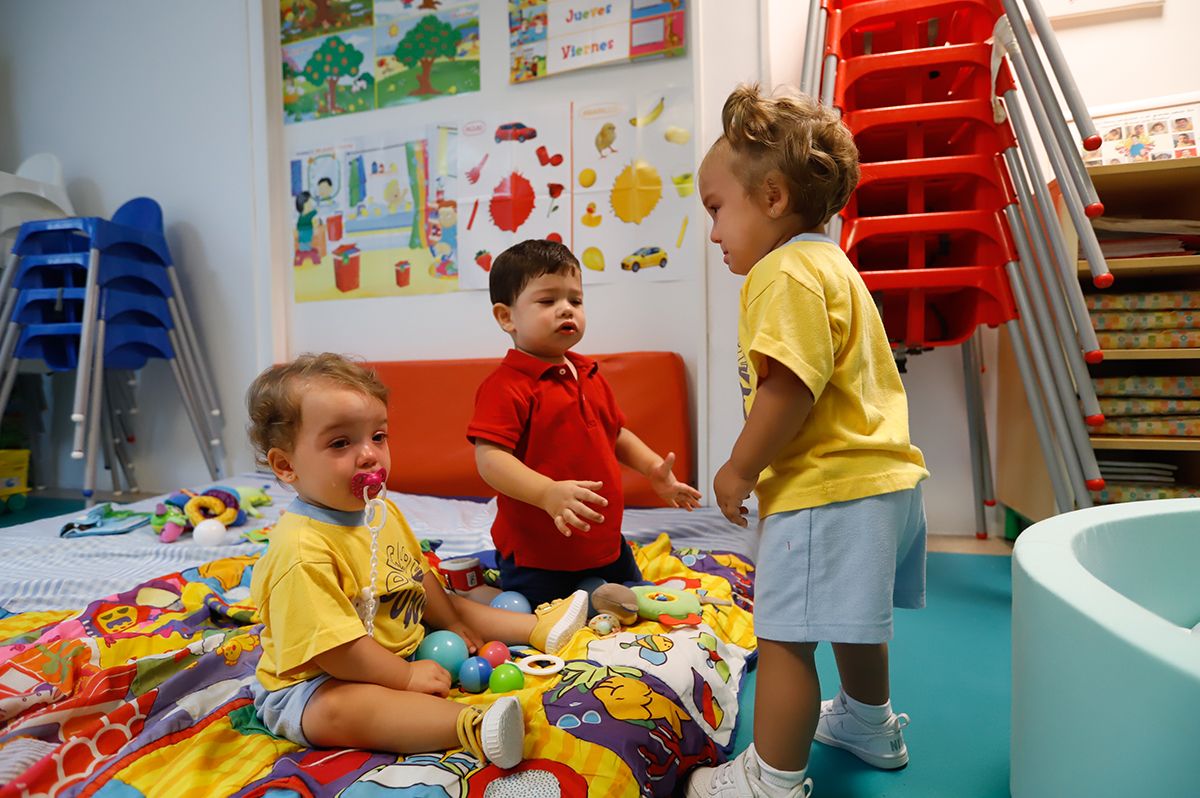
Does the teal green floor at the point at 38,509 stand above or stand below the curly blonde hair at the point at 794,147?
below

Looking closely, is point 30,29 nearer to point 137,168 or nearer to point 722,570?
point 137,168

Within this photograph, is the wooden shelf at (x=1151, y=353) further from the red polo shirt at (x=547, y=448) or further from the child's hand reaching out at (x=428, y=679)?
the child's hand reaching out at (x=428, y=679)

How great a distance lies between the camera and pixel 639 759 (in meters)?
0.79

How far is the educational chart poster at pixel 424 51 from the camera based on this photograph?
2.35 meters

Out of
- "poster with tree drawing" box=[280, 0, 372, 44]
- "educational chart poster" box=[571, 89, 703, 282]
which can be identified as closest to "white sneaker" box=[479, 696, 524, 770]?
"educational chart poster" box=[571, 89, 703, 282]

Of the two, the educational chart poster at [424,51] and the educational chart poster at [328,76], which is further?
the educational chart poster at [328,76]

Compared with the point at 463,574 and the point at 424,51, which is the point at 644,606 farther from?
the point at 424,51

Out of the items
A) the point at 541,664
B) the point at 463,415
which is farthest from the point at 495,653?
the point at 463,415

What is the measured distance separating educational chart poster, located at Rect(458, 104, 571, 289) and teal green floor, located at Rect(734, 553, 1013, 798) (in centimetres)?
150

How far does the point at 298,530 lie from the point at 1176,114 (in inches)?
81.0

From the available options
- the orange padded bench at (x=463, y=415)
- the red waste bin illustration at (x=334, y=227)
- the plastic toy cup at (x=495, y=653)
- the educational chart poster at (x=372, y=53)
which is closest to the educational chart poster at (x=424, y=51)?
the educational chart poster at (x=372, y=53)

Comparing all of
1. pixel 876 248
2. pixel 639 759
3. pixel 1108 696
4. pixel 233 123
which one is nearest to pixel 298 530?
pixel 639 759

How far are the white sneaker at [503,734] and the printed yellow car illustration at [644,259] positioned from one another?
1.61 meters

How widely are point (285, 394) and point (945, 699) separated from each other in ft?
3.53
